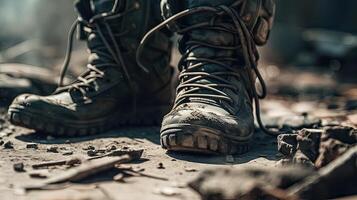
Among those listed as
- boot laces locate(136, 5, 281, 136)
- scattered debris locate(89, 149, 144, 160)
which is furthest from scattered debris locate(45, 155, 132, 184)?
boot laces locate(136, 5, 281, 136)

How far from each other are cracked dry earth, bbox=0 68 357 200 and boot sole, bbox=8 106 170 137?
0.04m

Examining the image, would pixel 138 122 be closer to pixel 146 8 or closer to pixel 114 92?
pixel 114 92

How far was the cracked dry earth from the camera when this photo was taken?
1.64m

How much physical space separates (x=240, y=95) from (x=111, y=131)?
2.11 feet

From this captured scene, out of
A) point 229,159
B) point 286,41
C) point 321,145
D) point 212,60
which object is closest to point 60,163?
point 229,159

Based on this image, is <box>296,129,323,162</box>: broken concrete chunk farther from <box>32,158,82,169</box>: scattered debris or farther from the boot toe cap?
<box>32,158,82,169</box>: scattered debris

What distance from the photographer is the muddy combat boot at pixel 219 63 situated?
2.15m

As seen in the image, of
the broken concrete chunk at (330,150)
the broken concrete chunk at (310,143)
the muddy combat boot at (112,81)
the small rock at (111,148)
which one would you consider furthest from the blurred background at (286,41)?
the broken concrete chunk at (330,150)

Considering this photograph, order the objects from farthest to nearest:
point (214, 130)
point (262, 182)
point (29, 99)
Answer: point (29, 99), point (214, 130), point (262, 182)

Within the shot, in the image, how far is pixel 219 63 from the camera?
7.56 feet

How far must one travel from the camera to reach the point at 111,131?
268 cm

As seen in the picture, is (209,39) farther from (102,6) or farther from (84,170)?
(84,170)

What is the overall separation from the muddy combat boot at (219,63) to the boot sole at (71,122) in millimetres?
456

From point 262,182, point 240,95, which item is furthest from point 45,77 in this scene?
point 262,182
